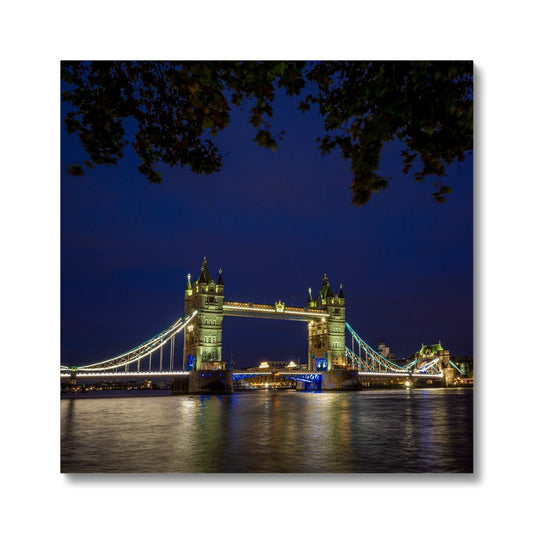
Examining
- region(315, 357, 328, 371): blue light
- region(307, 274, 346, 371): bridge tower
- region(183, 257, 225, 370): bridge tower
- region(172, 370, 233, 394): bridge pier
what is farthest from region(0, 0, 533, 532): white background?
region(315, 357, 328, 371): blue light

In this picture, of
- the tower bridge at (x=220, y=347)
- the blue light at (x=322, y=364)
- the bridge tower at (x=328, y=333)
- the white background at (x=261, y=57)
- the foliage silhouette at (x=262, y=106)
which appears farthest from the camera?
the blue light at (x=322, y=364)

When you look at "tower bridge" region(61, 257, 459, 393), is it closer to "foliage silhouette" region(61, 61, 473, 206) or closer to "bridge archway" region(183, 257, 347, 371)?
"bridge archway" region(183, 257, 347, 371)

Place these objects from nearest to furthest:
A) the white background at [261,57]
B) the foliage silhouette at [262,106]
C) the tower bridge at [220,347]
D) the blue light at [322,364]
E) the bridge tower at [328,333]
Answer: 1. the foliage silhouette at [262,106]
2. the white background at [261,57]
3. the tower bridge at [220,347]
4. the bridge tower at [328,333]
5. the blue light at [322,364]

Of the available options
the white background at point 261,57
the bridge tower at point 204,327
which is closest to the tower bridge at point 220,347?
the bridge tower at point 204,327

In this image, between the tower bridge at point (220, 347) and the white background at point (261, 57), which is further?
the tower bridge at point (220, 347)

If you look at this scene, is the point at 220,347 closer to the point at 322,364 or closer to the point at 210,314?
the point at 210,314

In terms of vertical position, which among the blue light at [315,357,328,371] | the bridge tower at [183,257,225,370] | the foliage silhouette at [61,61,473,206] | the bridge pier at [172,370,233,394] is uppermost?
the foliage silhouette at [61,61,473,206]

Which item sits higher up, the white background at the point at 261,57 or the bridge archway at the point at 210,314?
the white background at the point at 261,57

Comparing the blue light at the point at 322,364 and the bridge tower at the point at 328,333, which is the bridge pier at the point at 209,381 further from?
the blue light at the point at 322,364
